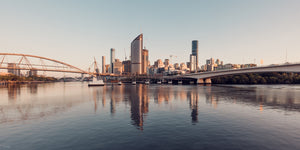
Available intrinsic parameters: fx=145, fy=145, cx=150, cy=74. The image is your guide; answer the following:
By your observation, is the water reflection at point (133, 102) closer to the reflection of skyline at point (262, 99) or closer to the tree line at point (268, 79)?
the reflection of skyline at point (262, 99)

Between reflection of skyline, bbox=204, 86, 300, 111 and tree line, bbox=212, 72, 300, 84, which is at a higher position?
tree line, bbox=212, 72, 300, 84

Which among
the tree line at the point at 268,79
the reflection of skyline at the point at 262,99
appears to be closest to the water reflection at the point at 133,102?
the reflection of skyline at the point at 262,99

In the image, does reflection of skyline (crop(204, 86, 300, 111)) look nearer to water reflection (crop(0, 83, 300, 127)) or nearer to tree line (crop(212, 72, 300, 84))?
water reflection (crop(0, 83, 300, 127))

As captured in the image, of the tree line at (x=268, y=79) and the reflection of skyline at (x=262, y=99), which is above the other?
the tree line at (x=268, y=79)

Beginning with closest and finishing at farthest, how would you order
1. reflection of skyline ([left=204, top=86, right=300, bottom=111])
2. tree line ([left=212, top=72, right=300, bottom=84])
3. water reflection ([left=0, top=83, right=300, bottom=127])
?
water reflection ([left=0, top=83, right=300, bottom=127]) < reflection of skyline ([left=204, top=86, right=300, bottom=111]) < tree line ([left=212, top=72, right=300, bottom=84])

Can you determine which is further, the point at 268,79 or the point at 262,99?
the point at 268,79

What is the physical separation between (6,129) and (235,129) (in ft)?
79.0

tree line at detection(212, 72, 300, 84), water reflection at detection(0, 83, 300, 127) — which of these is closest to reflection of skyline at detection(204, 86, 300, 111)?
water reflection at detection(0, 83, 300, 127)

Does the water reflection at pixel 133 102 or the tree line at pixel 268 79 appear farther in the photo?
the tree line at pixel 268 79

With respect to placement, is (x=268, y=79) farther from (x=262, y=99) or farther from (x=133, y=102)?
(x=133, y=102)

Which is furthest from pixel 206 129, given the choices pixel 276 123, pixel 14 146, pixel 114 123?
pixel 14 146

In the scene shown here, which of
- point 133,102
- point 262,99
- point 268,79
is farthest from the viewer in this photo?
point 268,79

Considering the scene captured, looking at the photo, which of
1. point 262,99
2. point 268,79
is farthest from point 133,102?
point 268,79

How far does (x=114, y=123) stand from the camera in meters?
17.4
